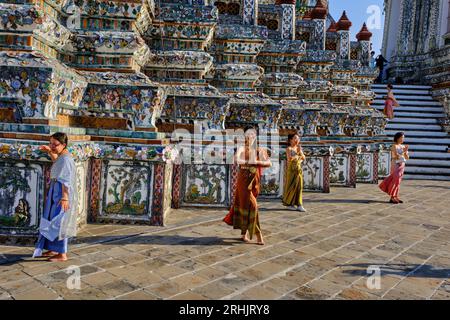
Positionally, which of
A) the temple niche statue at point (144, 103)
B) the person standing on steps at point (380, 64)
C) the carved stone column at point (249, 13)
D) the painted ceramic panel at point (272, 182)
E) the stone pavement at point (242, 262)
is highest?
the person standing on steps at point (380, 64)

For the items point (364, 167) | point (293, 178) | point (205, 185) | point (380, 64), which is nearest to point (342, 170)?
point (364, 167)

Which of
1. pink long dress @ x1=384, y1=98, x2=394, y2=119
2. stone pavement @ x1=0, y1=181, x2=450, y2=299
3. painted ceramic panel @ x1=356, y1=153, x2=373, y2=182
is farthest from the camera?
pink long dress @ x1=384, y1=98, x2=394, y2=119

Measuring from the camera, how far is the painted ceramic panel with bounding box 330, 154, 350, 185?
9.81 m

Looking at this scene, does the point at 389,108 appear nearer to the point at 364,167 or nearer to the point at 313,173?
the point at 364,167

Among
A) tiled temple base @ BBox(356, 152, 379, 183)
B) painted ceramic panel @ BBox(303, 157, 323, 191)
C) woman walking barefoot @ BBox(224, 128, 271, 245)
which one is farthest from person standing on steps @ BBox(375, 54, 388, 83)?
woman walking barefoot @ BBox(224, 128, 271, 245)

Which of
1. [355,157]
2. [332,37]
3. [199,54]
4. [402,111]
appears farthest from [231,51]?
[402,111]

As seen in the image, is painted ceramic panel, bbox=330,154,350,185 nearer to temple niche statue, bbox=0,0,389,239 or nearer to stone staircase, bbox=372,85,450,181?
temple niche statue, bbox=0,0,389,239

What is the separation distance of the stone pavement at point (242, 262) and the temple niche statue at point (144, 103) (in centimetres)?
45

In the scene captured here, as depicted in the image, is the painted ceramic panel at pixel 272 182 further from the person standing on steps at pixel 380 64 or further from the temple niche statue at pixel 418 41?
the person standing on steps at pixel 380 64

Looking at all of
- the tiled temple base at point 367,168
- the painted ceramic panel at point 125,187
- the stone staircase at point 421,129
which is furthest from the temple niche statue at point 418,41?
the painted ceramic panel at point 125,187

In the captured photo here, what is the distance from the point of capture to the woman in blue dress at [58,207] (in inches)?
147

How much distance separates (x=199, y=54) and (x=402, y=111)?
1181cm

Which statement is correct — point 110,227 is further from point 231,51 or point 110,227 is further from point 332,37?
point 332,37

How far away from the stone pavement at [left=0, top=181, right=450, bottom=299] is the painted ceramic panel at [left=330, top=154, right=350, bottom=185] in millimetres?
3610
